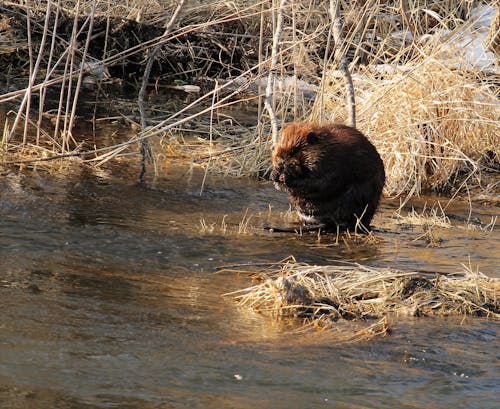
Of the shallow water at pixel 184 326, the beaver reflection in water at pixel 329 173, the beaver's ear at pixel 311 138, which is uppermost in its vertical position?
the beaver's ear at pixel 311 138

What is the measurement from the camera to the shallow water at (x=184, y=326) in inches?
146

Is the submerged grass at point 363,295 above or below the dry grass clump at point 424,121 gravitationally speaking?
below

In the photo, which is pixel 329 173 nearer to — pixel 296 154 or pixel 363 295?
pixel 296 154

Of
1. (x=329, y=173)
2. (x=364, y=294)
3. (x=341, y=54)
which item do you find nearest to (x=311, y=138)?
(x=329, y=173)

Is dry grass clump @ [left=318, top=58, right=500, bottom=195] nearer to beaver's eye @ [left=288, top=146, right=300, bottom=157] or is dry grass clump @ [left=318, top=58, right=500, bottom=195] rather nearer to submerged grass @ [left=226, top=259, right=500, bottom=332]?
beaver's eye @ [left=288, top=146, right=300, bottom=157]

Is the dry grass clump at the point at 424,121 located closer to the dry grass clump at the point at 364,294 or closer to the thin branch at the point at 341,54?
the thin branch at the point at 341,54

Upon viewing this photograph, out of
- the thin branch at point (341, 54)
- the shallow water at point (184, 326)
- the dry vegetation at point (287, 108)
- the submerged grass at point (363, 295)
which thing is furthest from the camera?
the thin branch at point (341, 54)

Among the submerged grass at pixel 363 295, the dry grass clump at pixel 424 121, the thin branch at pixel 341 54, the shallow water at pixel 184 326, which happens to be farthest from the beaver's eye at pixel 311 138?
the dry grass clump at pixel 424 121

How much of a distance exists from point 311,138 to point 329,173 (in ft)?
0.87

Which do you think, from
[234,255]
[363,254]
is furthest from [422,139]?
[234,255]

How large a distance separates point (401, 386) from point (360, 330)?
637mm

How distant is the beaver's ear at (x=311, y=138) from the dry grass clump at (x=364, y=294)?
1494 millimetres

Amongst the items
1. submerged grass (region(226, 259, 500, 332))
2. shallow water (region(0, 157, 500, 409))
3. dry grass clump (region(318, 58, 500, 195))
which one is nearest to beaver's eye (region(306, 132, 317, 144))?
shallow water (region(0, 157, 500, 409))

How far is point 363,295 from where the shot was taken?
16.4 ft
